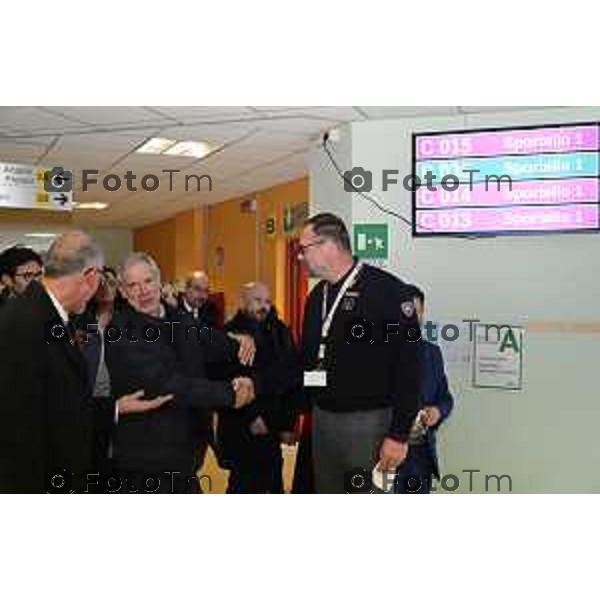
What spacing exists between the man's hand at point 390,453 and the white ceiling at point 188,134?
2.36 meters

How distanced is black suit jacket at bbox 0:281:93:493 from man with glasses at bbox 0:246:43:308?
1284 mm

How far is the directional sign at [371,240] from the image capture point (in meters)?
4.96

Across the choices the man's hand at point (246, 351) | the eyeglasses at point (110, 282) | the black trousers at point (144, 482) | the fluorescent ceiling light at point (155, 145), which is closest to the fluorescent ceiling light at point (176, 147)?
the fluorescent ceiling light at point (155, 145)

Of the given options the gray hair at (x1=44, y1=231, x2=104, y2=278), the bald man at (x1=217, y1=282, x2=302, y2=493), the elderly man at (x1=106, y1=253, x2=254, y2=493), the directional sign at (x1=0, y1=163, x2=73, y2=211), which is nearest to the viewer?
the gray hair at (x1=44, y1=231, x2=104, y2=278)

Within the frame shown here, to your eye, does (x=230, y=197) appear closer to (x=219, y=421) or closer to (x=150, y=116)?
(x=150, y=116)

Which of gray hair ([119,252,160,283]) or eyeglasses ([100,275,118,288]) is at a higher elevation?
gray hair ([119,252,160,283])

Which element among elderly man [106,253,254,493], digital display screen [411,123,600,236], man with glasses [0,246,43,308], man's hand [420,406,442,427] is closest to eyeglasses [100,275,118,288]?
man with glasses [0,246,43,308]

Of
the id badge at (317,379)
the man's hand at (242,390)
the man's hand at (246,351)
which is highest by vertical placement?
the man's hand at (246,351)

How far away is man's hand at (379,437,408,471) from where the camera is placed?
2918 millimetres

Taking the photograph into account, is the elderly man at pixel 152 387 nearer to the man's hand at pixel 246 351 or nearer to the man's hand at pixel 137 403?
the man's hand at pixel 137 403

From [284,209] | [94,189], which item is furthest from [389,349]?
[94,189]

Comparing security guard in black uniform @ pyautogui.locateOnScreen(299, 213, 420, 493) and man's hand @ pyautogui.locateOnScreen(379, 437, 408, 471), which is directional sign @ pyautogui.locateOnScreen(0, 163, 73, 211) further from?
man's hand @ pyautogui.locateOnScreen(379, 437, 408, 471)

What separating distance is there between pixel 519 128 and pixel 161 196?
5.38m

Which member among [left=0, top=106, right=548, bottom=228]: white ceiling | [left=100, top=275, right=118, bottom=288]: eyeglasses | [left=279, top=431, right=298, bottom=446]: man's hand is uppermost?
[left=0, top=106, right=548, bottom=228]: white ceiling
